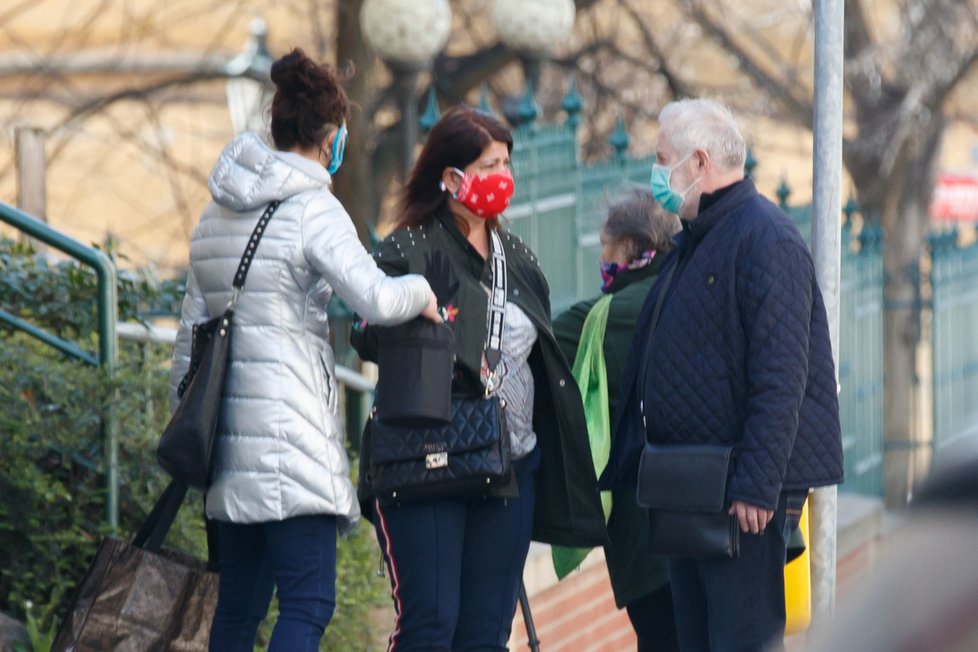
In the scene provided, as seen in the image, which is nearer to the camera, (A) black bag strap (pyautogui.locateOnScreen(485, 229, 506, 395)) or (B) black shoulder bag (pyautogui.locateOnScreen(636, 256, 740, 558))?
(B) black shoulder bag (pyautogui.locateOnScreen(636, 256, 740, 558))

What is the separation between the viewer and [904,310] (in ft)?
41.0

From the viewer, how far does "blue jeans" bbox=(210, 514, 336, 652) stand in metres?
4.11

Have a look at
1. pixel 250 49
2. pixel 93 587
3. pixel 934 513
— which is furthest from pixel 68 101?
pixel 934 513

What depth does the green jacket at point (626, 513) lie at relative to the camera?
478 cm

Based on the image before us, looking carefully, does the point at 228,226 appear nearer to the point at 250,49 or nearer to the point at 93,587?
the point at 93,587

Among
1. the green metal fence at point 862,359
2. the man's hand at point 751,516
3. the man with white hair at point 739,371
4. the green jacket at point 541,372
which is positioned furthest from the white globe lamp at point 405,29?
the man's hand at point 751,516

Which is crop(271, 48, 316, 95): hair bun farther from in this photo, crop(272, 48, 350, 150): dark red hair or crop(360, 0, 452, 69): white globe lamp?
crop(360, 0, 452, 69): white globe lamp

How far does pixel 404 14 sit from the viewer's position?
9.66 meters

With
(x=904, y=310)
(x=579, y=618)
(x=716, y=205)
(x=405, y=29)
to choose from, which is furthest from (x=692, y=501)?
(x=904, y=310)

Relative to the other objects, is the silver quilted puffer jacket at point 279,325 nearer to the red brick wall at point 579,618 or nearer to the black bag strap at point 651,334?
the black bag strap at point 651,334

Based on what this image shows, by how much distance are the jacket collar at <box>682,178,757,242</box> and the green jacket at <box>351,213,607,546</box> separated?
486mm

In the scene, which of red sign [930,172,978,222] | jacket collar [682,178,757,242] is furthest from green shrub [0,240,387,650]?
red sign [930,172,978,222]

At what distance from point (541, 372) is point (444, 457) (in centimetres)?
44

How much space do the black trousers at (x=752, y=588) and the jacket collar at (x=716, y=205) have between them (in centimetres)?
69
